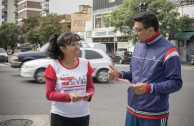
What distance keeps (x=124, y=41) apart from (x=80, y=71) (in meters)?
36.7

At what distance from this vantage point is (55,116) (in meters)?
2.61

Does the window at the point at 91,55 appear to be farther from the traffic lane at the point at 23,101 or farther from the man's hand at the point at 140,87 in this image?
the man's hand at the point at 140,87

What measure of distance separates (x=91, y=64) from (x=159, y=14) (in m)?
19.0

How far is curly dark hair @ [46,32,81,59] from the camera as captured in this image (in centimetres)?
260

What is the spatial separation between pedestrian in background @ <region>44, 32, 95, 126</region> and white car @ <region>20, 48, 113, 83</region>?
8022 mm

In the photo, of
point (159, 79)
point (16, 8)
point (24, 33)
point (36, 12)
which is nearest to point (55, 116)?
point (159, 79)

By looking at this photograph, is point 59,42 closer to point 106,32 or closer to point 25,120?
point 25,120

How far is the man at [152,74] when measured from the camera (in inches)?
93.4

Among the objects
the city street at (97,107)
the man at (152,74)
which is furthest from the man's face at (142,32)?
the city street at (97,107)

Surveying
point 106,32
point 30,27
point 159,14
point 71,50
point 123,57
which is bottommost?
point 123,57

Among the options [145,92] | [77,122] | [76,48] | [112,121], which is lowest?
[112,121]

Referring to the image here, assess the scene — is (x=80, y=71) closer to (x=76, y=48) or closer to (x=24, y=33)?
(x=76, y=48)

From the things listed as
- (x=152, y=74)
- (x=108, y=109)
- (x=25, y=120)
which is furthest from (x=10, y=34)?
(x=152, y=74)

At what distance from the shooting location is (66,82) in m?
2.54
